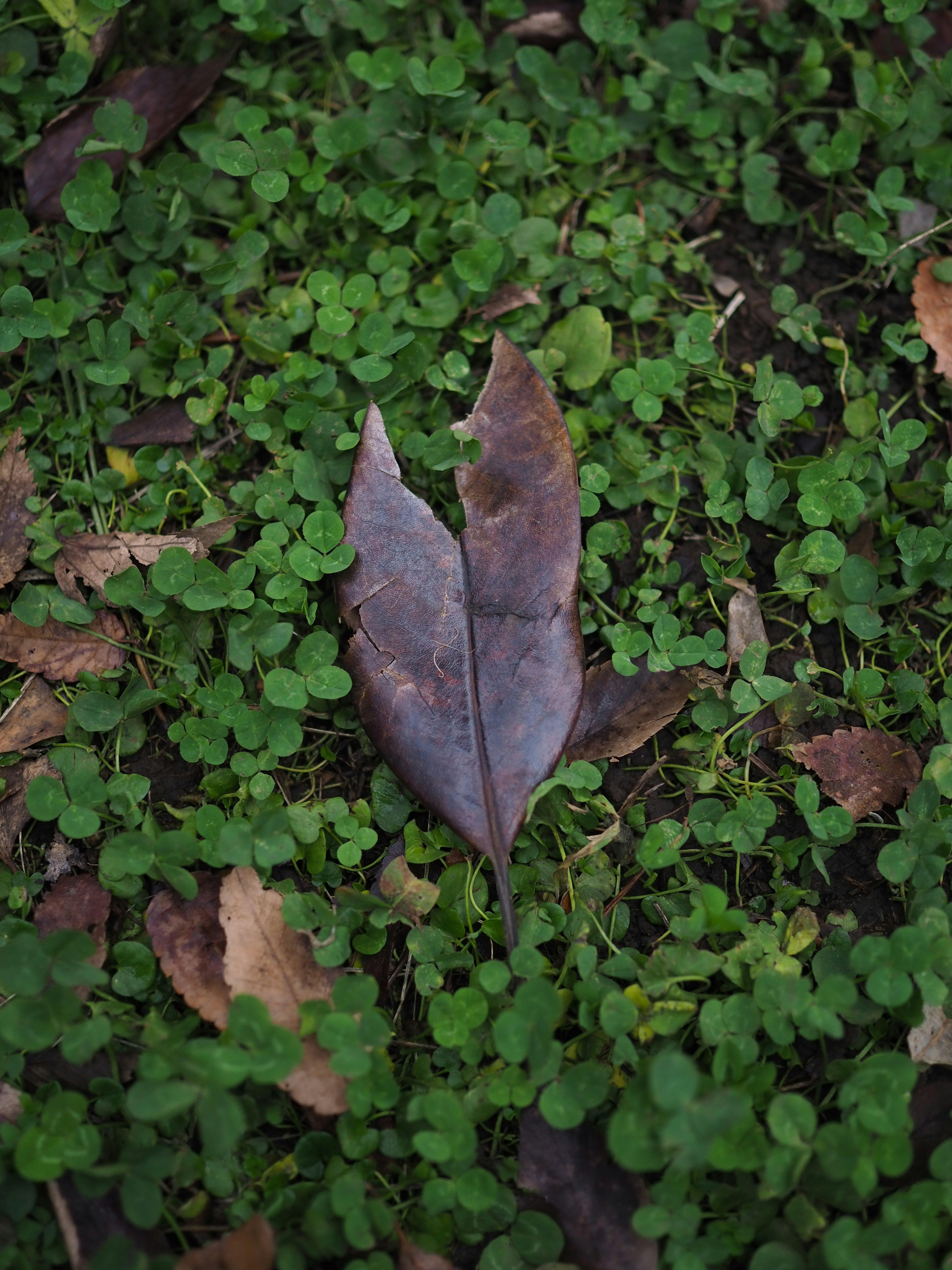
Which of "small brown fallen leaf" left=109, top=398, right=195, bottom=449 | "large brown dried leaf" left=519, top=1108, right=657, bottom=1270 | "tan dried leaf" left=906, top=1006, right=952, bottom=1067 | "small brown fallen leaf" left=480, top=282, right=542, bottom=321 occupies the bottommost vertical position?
"tan dried leaf" left=906, top=1006, right=952, bottom=1067

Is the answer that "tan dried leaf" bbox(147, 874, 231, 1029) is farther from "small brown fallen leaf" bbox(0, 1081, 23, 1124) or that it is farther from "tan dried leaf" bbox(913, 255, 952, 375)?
"tan dried leaf" bbox(913, 255, 952, 375)

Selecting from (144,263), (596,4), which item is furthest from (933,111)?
(144,263)


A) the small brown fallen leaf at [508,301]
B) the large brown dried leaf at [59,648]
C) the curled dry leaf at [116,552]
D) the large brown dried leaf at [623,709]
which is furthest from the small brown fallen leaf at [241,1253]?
the small brown fallen leaf at [508,301]

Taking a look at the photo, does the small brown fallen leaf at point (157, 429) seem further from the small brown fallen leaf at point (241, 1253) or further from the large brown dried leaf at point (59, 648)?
the small brown fallen leaf at point (241, 1253)

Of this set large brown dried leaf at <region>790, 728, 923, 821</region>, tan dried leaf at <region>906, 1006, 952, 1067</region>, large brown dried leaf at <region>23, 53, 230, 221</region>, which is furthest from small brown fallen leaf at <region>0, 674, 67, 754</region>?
tan dried leaf at <region>906, 1006, 952, 1067</region>

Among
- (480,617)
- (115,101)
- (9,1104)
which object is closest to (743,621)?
(480,617)

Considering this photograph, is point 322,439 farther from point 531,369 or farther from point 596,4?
point 596,4
